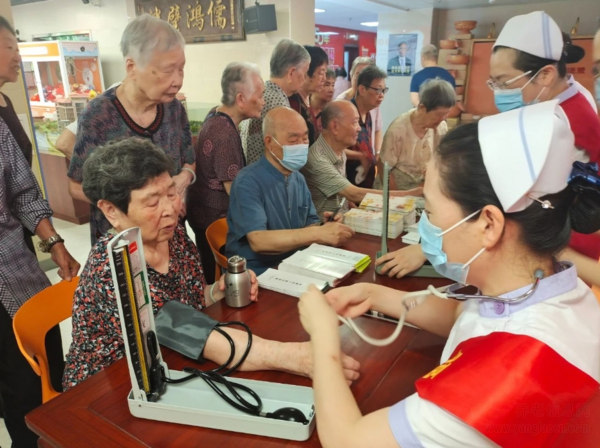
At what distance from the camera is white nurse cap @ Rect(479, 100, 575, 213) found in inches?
29.5

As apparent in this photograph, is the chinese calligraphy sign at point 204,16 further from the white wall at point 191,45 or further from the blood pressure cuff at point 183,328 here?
the blood pressure cuff at point 183,328

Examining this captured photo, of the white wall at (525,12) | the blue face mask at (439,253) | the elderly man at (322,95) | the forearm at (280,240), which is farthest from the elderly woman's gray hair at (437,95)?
the white wall at (525,12)

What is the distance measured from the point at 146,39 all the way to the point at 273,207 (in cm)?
95

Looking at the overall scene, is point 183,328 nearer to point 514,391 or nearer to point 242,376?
point 242,376

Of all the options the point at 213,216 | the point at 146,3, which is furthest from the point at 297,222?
the point at 146,3

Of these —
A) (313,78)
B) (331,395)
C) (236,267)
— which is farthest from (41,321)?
(313,78)

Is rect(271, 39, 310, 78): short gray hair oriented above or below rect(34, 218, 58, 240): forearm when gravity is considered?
above

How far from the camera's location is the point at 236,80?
2.69 metres

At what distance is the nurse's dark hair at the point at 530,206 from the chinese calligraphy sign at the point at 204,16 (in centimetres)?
445

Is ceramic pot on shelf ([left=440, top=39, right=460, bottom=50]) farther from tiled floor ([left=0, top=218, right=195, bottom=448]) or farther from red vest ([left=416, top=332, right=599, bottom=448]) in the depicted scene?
red vest ([left=416, top=332, right=599, bottom=448])

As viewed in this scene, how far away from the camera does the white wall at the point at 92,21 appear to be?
6.02 m

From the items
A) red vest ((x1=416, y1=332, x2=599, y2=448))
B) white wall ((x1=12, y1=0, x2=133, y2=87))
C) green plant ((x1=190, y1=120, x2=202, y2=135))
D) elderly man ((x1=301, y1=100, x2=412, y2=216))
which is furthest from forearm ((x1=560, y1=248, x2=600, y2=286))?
white wall ((x1=12, y1=0, x2=133, y2=87))

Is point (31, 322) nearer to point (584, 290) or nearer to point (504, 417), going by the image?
point (504, 417)

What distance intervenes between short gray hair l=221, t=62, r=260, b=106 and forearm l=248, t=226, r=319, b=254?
1.12m
